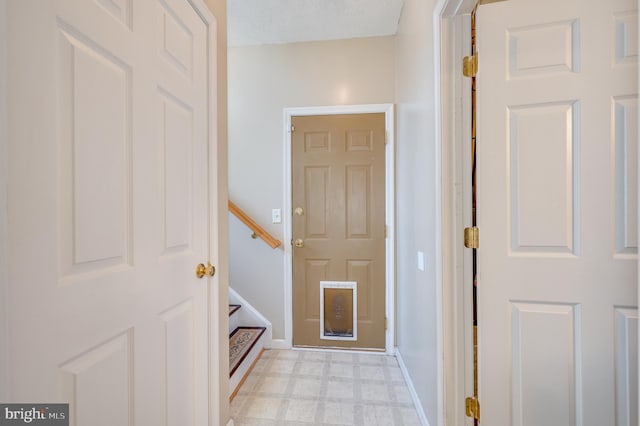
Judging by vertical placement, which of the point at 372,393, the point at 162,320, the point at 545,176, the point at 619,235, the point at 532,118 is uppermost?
the point at 532,118

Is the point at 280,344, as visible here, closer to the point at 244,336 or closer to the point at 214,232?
the point at 244,336

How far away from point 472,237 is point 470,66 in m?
0.74

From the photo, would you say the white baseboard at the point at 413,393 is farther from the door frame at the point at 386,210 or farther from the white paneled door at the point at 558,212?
the white paneled door at the point at 558,212

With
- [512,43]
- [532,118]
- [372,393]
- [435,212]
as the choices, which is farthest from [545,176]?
[372,393]

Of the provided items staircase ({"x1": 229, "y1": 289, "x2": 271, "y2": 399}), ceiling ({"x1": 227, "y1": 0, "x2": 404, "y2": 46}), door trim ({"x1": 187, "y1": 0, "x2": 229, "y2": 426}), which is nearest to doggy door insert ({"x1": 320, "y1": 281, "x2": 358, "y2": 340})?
staircase ({"x1": 229, "y1": 289, "x2": 271, "y2": 399})

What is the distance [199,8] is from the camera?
126 cm

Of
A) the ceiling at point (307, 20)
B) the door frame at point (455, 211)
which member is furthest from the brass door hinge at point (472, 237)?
the ceiling at point (307, 20)

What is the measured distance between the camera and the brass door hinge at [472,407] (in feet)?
4.19

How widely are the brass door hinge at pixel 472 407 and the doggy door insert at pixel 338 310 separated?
1.29 m

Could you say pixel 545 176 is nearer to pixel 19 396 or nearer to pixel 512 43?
pixel 512 43

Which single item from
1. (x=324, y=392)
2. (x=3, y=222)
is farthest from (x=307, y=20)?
(x=324, y=392)

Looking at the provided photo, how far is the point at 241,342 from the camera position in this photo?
2359 millimetres

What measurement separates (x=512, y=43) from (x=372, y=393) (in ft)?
6.71

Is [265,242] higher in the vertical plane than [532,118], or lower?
lower
